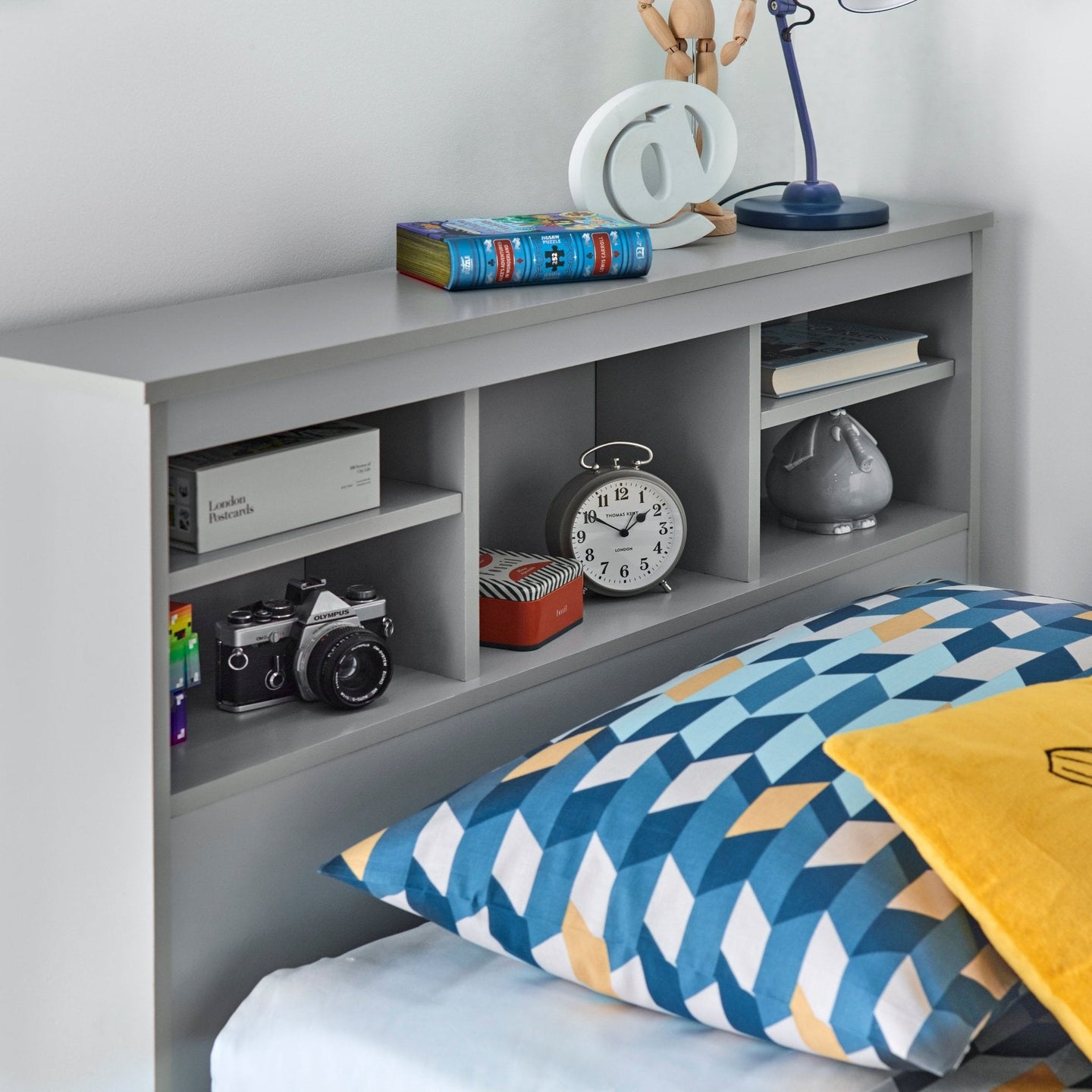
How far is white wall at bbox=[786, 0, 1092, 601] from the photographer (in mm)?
2090

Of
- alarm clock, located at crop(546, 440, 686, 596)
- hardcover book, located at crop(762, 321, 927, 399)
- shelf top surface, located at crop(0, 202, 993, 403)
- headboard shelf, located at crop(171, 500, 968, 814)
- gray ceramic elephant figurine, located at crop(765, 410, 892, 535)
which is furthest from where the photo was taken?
gray ceramic elephant figurine, located at crop(765, 410, 892, 535)

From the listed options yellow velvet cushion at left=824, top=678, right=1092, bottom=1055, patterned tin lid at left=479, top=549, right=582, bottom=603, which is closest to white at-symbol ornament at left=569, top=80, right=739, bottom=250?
patterned tin lid at left=479, top=549, right=582, bottom=603

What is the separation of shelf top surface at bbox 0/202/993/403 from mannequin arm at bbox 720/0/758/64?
0.86 feet

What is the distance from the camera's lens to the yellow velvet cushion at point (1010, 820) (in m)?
0.99

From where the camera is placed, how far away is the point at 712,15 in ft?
6.42

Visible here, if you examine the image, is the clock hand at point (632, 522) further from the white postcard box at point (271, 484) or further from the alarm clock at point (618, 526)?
the white postcard box at point (271, 484)

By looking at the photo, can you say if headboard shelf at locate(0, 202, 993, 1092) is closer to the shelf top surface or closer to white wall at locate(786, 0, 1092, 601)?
the shelf top surface

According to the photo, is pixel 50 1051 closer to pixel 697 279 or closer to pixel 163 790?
pixel 163 790

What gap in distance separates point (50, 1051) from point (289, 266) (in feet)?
2.77

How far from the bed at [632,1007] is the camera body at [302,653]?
19 centimetres

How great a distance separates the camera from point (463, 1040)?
114 centimetres

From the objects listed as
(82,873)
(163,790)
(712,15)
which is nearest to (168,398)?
(163,790)

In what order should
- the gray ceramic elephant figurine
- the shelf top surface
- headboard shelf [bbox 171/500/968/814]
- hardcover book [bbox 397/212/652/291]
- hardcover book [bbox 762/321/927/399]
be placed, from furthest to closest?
1. the gray ceramic elephant figurine
2. hardcover book [bbox 762/321/927/399]
3. hardcover book [bbox 397/212/652/291]
4. headboard shelf [bbox 171/500/968/814]
5. the shelf top surface

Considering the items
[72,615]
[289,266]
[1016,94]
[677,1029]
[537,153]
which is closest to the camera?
[677,1029]
